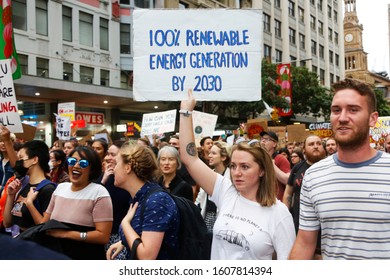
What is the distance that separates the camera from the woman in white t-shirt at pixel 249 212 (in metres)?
2.58

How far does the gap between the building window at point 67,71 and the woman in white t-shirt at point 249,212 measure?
22794 millimetres

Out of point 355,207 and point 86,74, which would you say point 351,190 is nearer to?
point 355,207

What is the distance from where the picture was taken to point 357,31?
190 ft

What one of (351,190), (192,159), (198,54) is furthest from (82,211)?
(351,190)

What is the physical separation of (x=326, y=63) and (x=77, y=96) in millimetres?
36341

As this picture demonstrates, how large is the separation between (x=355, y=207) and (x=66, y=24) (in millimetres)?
25025

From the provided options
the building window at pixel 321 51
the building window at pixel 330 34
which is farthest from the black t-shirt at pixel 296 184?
the building window at pixel 330 34

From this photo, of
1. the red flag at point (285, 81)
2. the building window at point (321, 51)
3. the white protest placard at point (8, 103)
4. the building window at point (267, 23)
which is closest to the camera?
the white protest placard at point (8, 103)

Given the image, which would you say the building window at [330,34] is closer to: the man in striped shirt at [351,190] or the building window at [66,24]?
the building window at [66,24]

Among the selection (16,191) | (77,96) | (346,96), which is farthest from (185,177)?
(77,96)

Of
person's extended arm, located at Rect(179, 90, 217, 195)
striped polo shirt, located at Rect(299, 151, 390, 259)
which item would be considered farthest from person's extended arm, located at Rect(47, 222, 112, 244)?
striped polo shirt, located at Rect(299, 151, 390, 259)

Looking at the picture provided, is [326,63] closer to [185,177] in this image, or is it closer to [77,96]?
[77,96]

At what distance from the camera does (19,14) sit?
22.5m

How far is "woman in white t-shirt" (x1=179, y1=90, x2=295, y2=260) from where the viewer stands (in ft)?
8.47
